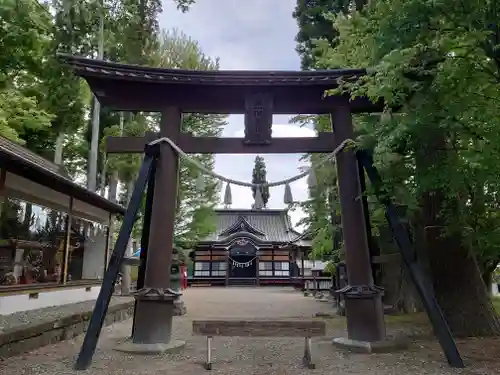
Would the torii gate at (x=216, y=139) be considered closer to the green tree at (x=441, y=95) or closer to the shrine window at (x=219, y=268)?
the green tree at (x=441, y=95)

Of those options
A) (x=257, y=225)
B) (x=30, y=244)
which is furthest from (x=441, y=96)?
(x=257, y=225)

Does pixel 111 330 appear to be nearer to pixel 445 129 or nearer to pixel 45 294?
pixel 45 294

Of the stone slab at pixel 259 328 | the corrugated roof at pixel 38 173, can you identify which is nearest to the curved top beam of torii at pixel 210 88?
the corrugated roof at pixel 38 173

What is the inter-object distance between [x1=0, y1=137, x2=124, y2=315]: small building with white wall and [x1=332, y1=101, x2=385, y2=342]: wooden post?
542cm

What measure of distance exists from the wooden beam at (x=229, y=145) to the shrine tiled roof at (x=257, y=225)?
21890 millimetres

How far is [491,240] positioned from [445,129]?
1559 millimetres

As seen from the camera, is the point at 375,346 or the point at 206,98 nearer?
the point at 375,346

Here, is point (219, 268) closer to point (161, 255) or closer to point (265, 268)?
point (265, 268)

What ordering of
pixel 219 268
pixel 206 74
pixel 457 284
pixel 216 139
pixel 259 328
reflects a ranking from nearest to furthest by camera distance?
pixel 259 328 → pixel 206 74 → pixel 216 139 → pixel 457 284 → pixel 219 268

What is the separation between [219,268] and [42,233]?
19.7 meters

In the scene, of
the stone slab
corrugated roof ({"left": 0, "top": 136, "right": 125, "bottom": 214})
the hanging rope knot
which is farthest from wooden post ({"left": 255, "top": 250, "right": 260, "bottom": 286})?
the stone slab

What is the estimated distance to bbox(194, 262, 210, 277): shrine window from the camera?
28.6 m

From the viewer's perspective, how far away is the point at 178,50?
15969 millimetres

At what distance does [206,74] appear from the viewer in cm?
608
